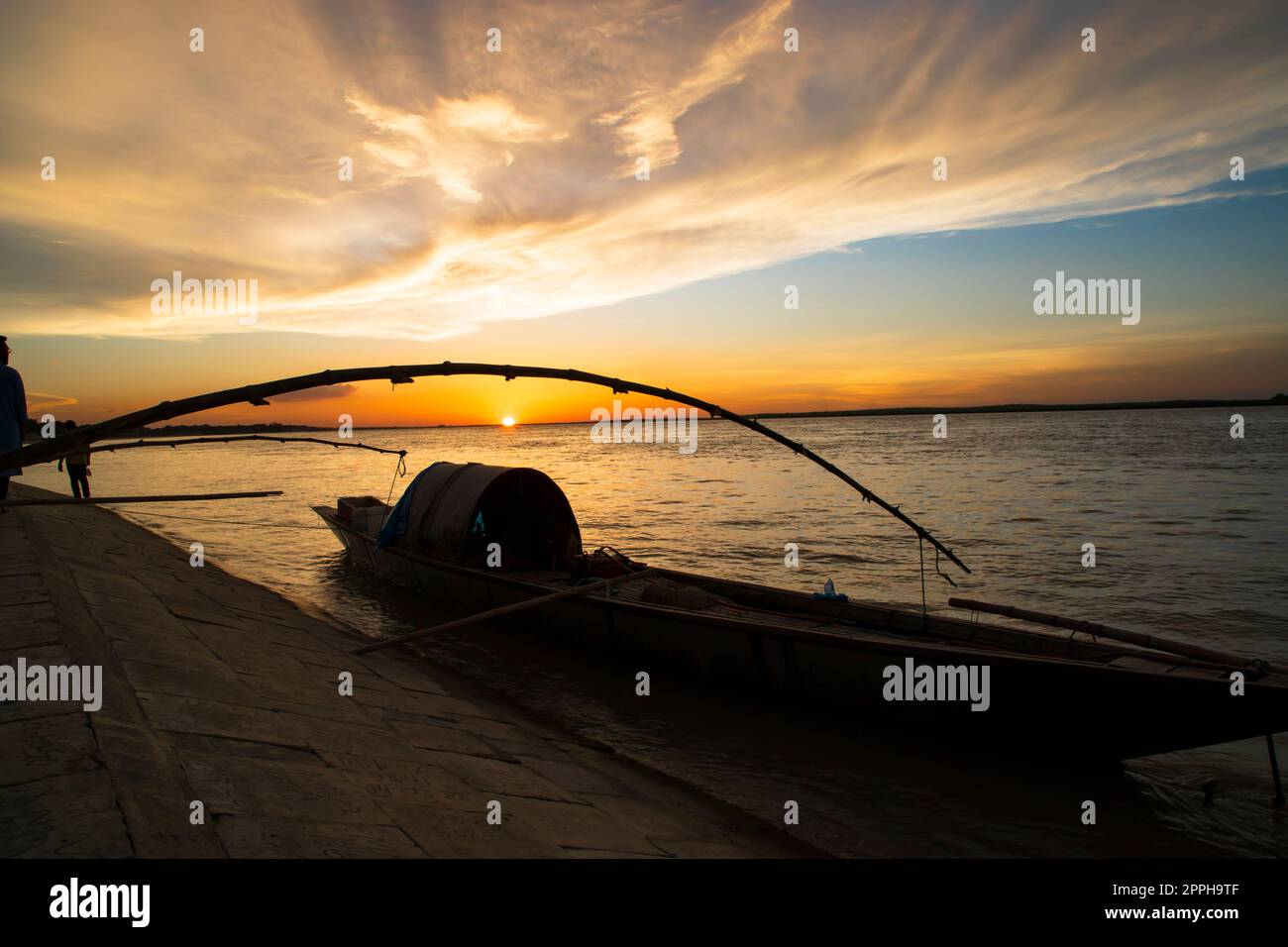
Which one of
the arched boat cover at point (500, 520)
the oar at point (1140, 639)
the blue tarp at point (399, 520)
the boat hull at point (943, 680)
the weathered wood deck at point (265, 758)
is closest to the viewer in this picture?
the weathered wood deck at point (265, 758)

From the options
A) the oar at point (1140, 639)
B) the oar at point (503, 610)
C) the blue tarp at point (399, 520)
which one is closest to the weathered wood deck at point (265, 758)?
the oar at point (503, 610)

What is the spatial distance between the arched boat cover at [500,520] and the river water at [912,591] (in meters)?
1.67

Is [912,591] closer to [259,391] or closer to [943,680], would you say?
[943,680]

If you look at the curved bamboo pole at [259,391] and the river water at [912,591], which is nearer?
the curved bamboo pole at [259,391]

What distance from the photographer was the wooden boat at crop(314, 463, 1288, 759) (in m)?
6.39

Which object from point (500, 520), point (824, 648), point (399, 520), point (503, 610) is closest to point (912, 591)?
point (824, 648)

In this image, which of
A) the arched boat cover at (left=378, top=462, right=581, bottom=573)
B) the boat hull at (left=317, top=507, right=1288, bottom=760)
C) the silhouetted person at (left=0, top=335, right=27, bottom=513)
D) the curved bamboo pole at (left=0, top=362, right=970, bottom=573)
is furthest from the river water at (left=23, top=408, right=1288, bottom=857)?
the silhouetted person at (left=0, top=335, right=27, bottom=513)

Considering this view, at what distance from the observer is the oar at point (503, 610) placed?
28.8 ft

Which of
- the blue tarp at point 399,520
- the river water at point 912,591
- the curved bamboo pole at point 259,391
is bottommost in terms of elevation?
the river water at point 912,591

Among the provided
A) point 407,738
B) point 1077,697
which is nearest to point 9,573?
point 407,738

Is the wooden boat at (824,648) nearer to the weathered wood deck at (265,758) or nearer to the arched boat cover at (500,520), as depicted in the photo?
the arched boat cover at (500,520)

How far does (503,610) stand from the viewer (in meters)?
9.15

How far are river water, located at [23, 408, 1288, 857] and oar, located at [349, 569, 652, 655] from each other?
48.9 inches

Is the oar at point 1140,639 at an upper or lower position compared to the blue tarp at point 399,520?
lower
